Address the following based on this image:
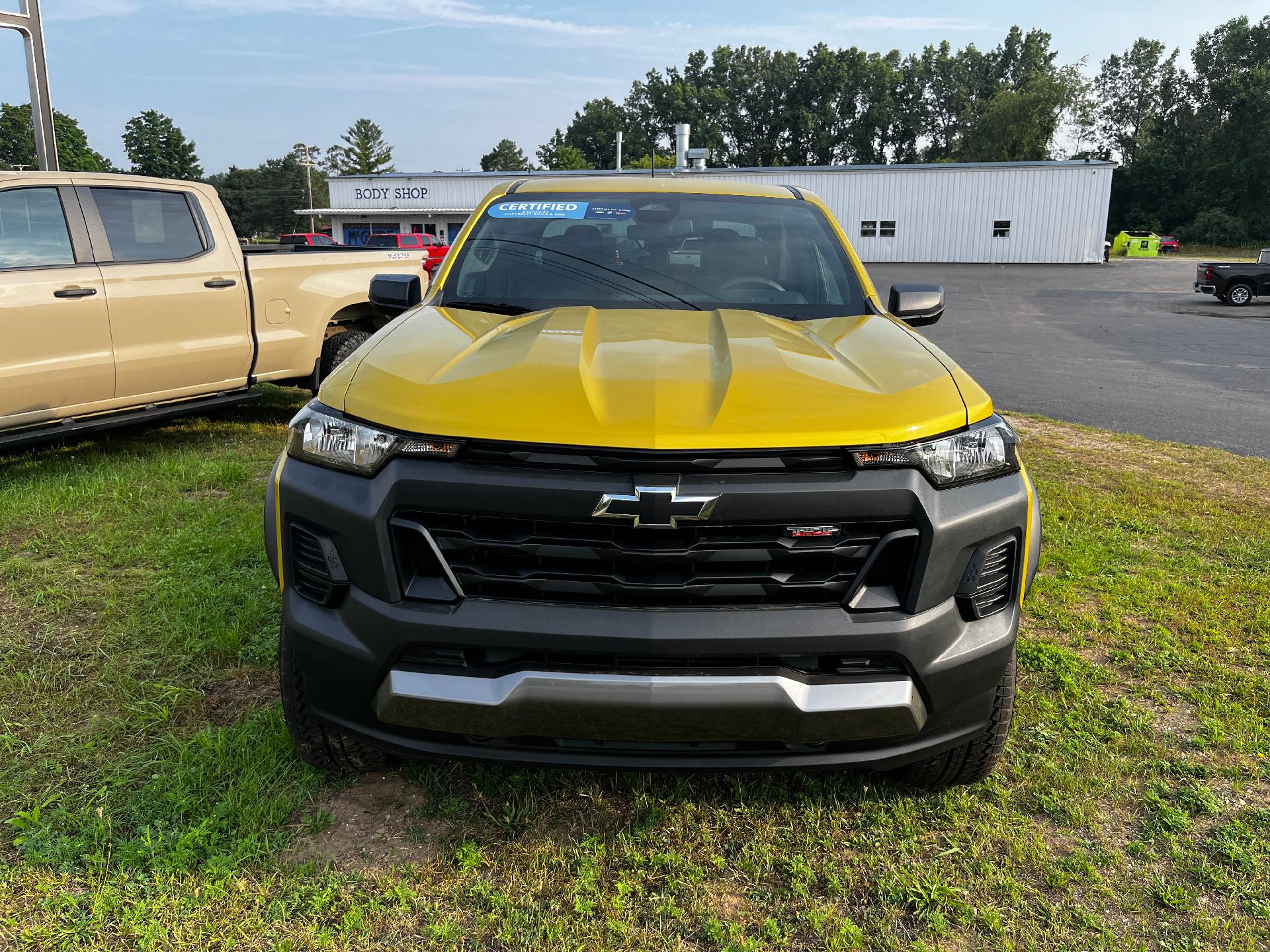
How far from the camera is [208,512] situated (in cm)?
491

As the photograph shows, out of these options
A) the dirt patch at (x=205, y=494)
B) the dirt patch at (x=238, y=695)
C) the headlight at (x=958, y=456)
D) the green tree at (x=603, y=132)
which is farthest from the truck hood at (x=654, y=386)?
the green tree at (x=603, y=132)

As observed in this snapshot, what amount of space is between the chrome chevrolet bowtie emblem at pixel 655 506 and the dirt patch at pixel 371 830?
109 cm

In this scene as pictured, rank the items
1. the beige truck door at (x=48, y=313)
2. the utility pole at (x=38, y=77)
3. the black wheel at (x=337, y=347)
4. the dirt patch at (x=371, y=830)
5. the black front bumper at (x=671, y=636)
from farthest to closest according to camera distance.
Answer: the utility pole at (x=38, y=77) < the black wheel at (x=337, y=347) < the beige truck door at (x=48, y=313) < the dirt patch at (x=371, y=830) < the black front bumper at (x=671, y=636)

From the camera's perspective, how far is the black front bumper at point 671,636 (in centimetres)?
196

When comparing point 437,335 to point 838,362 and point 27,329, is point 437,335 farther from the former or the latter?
point 27,329

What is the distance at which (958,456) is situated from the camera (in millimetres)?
2125

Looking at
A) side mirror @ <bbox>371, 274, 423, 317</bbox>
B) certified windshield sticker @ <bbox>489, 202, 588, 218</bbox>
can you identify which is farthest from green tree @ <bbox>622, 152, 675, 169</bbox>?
side mirror @ <bbox>371, 274, 423, 317</bbox>

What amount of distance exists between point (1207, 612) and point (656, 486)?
3.13 metres

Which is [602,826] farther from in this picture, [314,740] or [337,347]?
[337,347]

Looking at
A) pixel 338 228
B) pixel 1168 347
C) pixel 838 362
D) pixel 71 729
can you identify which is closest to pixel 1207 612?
pixel 838 362

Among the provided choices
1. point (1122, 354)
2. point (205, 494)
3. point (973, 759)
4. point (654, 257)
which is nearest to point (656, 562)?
point (973, 759)

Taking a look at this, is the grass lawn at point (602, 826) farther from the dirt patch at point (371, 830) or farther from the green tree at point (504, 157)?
the green tree at point (504, 157)

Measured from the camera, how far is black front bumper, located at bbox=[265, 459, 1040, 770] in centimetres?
196

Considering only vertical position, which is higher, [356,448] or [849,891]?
[356,448]
